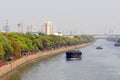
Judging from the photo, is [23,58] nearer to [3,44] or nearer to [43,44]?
[3,44]

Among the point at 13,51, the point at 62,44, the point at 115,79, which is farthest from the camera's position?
the point at 62,44

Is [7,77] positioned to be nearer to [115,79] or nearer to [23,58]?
[115,79]

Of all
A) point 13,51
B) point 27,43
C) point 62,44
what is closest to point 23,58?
point 13,51

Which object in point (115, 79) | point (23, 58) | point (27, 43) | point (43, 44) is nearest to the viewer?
point (115, 79)

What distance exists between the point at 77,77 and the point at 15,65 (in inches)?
440

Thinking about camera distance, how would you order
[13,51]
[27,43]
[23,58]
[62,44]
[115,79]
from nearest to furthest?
[115,79] → [13,51] → [23,58] → [27,43] → [62,44]

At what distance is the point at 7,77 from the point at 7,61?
25.0 ft

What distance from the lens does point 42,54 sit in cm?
8100

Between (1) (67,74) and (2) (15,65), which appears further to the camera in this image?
(2) (15,65)

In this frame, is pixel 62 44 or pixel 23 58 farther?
pixel 62 44

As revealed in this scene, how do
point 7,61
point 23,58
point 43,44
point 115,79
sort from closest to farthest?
point 115,79, point 7,61, point 23,58, point 43,44

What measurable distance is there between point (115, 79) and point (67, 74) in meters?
6.83

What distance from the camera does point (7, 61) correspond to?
5022cm

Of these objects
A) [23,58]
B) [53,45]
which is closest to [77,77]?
[23,58]
